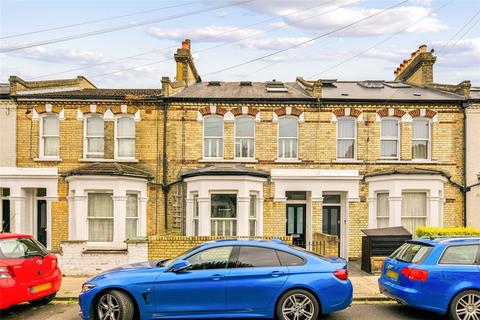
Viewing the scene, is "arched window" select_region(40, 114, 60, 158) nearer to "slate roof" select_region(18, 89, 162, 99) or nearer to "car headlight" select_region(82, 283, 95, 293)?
"slate roof" select_region(18, 89, 162, 99)

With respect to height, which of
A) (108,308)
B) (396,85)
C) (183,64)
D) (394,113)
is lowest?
(108,308)

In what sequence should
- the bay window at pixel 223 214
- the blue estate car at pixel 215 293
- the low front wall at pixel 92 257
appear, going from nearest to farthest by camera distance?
the blue estate car at pixel 215 293, the low front wall at pixel 92 257, the bay window at pixel 223 214

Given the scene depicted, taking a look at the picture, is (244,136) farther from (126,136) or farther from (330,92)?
(126,136)

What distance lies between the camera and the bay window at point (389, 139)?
19.5m

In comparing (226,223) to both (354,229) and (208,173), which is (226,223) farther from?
(354,229)

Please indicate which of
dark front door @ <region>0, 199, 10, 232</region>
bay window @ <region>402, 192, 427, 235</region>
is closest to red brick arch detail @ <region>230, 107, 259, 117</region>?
bay window @ <region>402, 192, 427, 235</region>

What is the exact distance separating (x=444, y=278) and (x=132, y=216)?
12.6 metres

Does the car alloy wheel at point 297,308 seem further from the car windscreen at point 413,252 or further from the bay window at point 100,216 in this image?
the bay window at point 100,216

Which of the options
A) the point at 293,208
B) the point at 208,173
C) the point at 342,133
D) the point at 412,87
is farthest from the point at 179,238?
the point at 412,87

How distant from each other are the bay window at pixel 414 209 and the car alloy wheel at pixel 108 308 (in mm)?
13037

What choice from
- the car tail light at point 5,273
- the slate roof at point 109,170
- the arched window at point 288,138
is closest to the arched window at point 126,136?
the slate roof at point 109,170

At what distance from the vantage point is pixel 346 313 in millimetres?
10086

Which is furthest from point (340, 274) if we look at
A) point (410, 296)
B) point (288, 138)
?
point (288, 138)

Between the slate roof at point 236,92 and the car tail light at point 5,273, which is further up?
the slate roof at point 236,92
